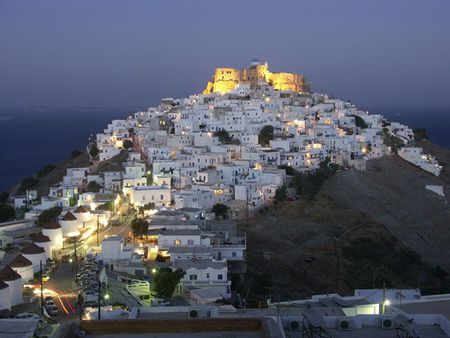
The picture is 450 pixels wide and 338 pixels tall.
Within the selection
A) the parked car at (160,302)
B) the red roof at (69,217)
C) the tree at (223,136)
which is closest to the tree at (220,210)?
the red roof at (69,217)

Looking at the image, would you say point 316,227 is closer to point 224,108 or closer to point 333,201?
point 333,201

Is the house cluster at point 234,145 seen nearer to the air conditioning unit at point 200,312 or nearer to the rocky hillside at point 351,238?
the rocky hillside at point 351,238

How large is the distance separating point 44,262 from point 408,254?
1684 cm

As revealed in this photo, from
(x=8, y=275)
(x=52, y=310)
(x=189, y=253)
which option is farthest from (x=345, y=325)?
(x=189, y=253)

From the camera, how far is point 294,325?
7.94 meters

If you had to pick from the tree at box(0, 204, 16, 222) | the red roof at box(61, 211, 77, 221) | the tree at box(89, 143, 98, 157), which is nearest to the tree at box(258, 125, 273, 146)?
the tree at box(89, 143, 98, 157)

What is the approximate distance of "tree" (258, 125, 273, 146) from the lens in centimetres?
4006

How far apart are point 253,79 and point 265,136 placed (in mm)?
22476

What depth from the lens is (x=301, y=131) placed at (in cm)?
4347

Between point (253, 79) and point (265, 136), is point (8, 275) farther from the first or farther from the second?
point (253, 79)

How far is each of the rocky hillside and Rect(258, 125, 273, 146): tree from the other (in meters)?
6.21

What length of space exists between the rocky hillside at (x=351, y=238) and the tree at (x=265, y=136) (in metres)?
6.21

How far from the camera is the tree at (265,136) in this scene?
40.1 metres

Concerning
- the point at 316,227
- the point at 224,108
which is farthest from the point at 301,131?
the point at 316,227
